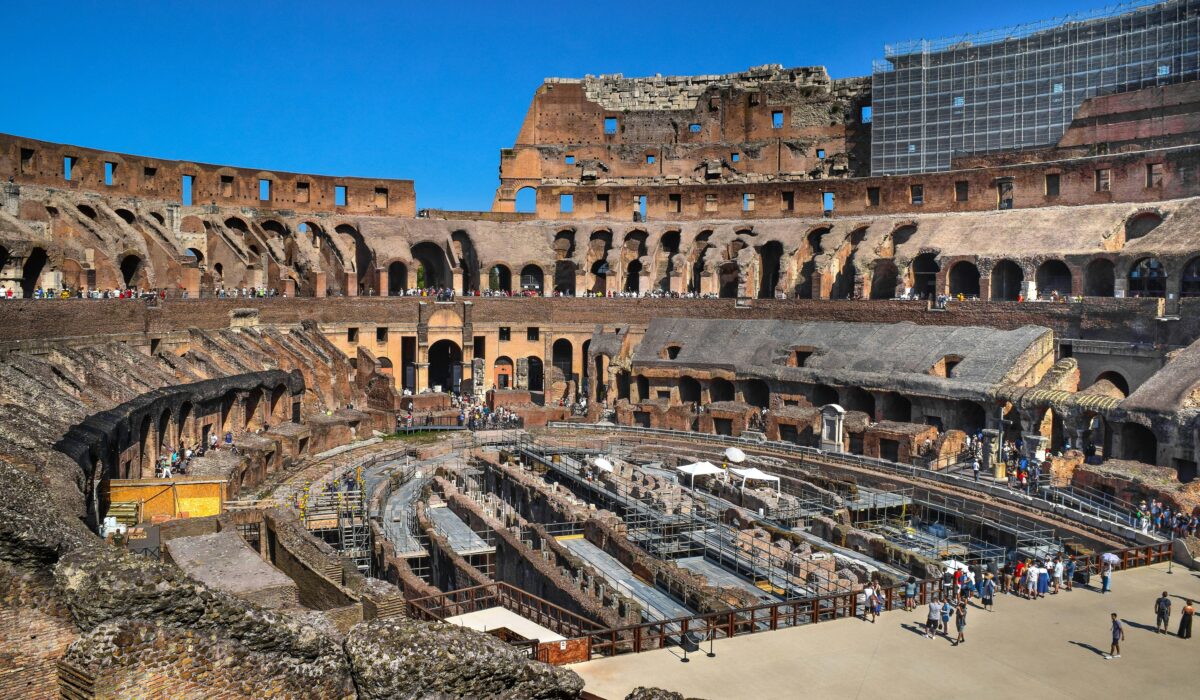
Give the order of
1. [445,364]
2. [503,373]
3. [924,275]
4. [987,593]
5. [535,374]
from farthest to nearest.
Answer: [445,364], [535,374], [503,373], [924,275], [987,593]

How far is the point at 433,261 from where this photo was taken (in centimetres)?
5181

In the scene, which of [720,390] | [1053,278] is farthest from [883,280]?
[720,390]

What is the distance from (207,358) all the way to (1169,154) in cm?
3726

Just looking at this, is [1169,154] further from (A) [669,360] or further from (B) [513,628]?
(B) [513,628]

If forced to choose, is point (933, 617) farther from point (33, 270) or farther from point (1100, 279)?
point (33, 270)

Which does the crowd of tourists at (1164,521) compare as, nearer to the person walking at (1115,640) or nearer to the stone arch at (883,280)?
the person walking at (1115,640)

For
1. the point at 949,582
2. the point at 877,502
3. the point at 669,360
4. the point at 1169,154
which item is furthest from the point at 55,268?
the point at 1169,154

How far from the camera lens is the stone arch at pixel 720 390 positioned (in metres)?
39.2

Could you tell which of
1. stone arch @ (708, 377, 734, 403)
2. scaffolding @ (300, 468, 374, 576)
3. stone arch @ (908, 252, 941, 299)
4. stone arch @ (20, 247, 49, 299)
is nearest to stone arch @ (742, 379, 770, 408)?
stone arch @ (708, 377, 734, 403)

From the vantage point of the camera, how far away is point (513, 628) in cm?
1529

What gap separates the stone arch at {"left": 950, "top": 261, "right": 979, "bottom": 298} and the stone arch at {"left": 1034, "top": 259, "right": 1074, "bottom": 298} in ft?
9.92

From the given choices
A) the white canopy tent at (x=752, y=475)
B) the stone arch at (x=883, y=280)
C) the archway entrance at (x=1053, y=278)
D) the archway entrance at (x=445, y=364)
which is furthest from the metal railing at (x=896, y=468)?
the stone arch at (x=883, y=280)

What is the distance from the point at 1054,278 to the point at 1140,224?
3.80 m

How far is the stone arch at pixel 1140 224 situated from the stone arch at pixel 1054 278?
2552 millimetres
